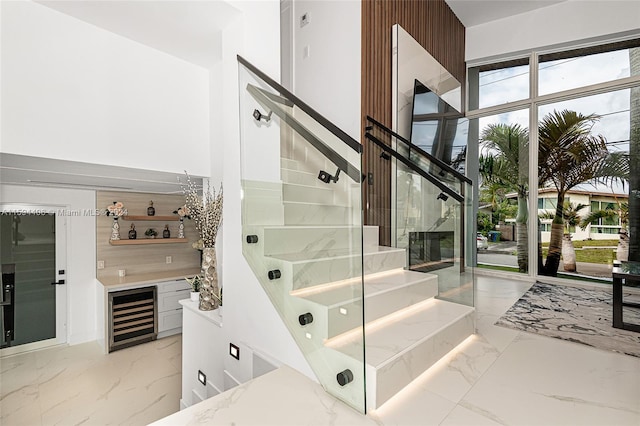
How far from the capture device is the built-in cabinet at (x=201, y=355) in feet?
9.21

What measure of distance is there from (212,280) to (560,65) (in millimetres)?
5539

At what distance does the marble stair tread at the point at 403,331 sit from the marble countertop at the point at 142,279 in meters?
4.30

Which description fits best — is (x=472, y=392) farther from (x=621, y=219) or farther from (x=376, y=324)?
(x=621, y=219)

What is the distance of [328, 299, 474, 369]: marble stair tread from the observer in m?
1.69

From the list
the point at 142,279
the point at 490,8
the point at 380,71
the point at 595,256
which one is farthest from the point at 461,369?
the point at 490,8

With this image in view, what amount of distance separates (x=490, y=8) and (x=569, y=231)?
3.46 metres

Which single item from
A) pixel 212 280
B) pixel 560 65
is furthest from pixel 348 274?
pixel 560 65

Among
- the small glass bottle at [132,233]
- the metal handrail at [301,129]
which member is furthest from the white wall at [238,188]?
the small glass bottle at [132,233]

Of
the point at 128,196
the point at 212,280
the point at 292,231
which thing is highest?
the point at 128,196

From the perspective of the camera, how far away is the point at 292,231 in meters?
2.01

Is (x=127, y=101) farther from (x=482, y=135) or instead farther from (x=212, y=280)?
(x=482, y=135)

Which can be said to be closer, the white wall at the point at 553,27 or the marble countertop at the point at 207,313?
the marble countertop at the point at 207,313

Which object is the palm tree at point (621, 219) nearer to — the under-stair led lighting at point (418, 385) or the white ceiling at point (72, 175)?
the under-stair led lighting at point (418, 385)

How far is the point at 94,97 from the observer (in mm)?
3207
